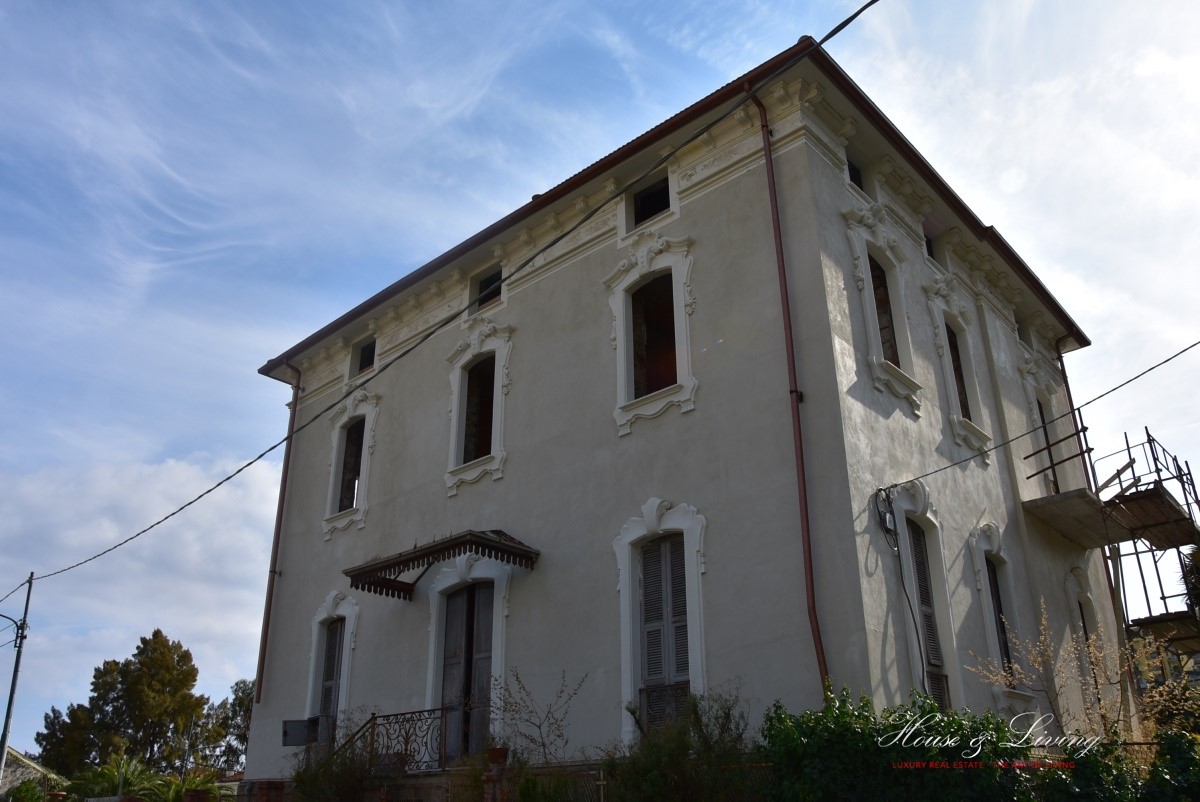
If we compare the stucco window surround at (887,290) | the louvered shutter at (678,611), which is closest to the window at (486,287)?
the stucco window surround at (887,290)

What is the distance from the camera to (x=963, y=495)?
42.1 ft

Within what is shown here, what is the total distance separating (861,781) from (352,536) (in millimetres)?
10587

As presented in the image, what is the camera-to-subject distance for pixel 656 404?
39.8 ft

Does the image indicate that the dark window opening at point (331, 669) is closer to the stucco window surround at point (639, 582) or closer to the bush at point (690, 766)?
the stucco window surround at point (639, 582)

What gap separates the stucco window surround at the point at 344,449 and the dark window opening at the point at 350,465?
27 millimetres

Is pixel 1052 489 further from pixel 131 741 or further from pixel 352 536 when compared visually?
pixel 131 741

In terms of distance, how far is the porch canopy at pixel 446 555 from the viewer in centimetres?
1216

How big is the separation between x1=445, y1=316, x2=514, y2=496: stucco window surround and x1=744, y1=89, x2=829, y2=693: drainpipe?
475 cm

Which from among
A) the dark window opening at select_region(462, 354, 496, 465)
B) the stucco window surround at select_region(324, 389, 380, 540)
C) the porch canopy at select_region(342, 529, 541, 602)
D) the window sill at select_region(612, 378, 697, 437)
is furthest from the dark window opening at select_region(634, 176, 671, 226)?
the stucco window surround at select_region(324, 389, 380, 540)

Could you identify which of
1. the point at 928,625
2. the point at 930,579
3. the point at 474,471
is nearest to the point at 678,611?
the point at 928,625

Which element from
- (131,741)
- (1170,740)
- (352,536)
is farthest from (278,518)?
(131,741)

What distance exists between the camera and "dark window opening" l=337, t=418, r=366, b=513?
17219 millimetres

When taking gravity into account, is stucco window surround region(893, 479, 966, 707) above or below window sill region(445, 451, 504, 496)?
below

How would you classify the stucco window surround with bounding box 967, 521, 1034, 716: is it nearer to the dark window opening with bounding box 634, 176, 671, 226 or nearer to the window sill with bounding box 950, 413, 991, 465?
the window sill with bounding box 950, 413, 991, 465
